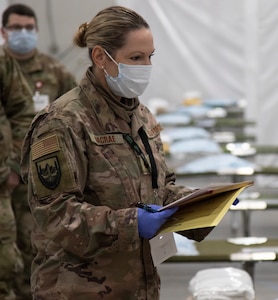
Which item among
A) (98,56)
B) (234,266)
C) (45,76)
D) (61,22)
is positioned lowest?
(234,266)

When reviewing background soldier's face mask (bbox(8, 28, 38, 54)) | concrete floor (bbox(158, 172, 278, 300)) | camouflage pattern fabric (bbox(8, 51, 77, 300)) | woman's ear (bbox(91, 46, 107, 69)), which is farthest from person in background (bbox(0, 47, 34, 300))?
woman's ear (bbox(91, 46, 107, 69))

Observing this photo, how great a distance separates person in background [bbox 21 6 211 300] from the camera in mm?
1983

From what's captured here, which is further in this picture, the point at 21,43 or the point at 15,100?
the point at 21,43

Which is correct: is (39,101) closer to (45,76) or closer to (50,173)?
(45,76)

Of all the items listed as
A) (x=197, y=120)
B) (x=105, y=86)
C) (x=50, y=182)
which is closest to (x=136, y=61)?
(x=105, y=86)

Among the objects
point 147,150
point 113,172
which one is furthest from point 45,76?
point 113,172

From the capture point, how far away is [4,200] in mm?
3629

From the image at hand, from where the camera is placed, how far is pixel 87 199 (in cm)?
209

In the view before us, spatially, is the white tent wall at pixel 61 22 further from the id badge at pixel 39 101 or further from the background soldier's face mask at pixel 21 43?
the id badge at pixel 39 101

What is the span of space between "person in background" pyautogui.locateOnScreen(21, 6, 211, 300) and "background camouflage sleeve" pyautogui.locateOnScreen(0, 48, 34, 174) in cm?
167

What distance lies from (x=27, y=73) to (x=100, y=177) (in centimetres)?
222

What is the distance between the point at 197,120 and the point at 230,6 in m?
1.55

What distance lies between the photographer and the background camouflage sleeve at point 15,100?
3848 millimetres

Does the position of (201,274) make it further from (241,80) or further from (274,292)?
(241,80)
